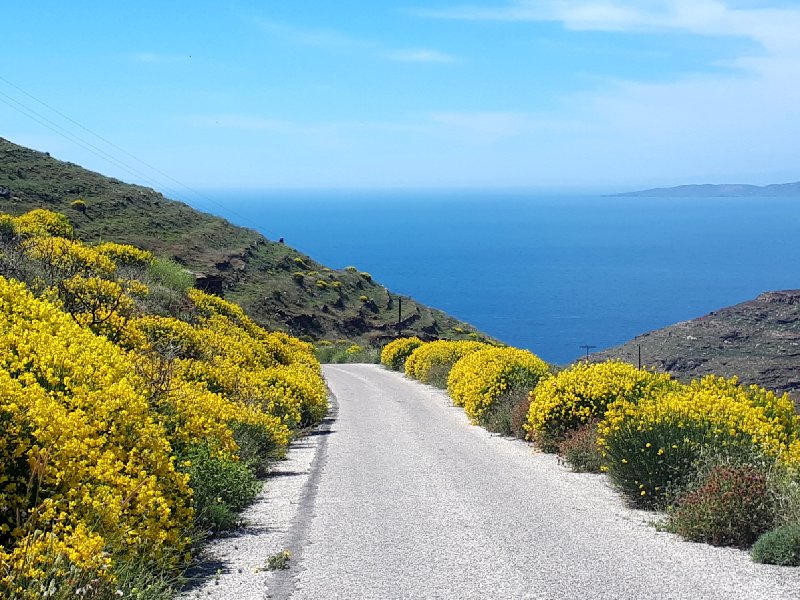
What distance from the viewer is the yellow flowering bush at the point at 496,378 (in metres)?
18.0

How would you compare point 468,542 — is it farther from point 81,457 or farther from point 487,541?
point 81,457

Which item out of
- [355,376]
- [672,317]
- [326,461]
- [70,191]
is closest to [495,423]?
[326,461]

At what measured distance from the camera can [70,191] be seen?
56875 millimetres

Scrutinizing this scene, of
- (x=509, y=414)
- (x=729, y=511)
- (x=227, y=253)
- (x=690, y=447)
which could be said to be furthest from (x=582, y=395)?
(x=227, y=253)

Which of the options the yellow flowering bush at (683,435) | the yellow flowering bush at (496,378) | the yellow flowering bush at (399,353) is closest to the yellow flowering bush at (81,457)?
the yellow flowering bush at (683,435)

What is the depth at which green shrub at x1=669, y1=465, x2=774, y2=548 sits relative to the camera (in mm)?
7765

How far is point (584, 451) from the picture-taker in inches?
476

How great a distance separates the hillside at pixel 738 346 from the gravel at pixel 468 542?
82.0 feet

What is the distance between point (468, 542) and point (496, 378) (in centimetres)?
1077

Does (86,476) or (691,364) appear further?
(691,364)

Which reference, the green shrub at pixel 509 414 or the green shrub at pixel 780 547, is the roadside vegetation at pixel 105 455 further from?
the green shrub at pixel 780 547

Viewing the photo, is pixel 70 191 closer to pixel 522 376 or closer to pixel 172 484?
pixel 522 376

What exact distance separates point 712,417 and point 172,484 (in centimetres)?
595

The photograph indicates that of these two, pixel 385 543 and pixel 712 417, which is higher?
pixel 712 417
